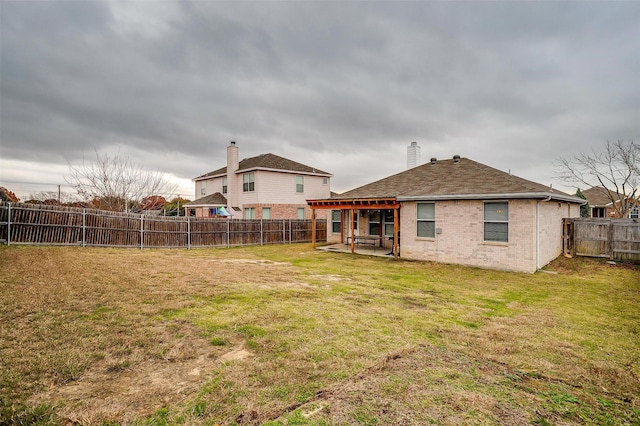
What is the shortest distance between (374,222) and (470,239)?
620 cm

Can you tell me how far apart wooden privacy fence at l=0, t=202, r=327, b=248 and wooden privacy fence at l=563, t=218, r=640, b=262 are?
15.4 metres

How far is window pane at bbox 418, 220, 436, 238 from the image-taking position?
43.7 feet

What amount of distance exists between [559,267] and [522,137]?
13.0m

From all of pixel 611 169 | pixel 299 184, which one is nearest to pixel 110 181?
pixel 299 184

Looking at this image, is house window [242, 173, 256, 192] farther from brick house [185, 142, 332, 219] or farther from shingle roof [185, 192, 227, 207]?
shingle roof [185, 192, 227, 207]

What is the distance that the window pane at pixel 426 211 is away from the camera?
13320 mm

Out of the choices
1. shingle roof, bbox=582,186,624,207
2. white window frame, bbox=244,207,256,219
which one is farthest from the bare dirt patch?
shingle roof, bbox=582,186,624,207

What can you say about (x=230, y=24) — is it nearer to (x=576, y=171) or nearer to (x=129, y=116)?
(x=129, y=116)

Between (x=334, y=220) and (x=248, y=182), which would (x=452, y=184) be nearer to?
(x=334, y=220)

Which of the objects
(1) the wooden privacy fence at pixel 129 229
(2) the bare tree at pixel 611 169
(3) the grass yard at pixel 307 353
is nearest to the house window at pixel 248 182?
(1) the wooden privacy fence at pixel 129 229

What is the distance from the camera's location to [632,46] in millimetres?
13641

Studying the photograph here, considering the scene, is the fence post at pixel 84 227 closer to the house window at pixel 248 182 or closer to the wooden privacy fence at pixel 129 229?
the wooden privacy fence at pixel 129 229

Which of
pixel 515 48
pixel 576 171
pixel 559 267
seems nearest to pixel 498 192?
pixel 559 267

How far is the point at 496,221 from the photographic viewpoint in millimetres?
11758
